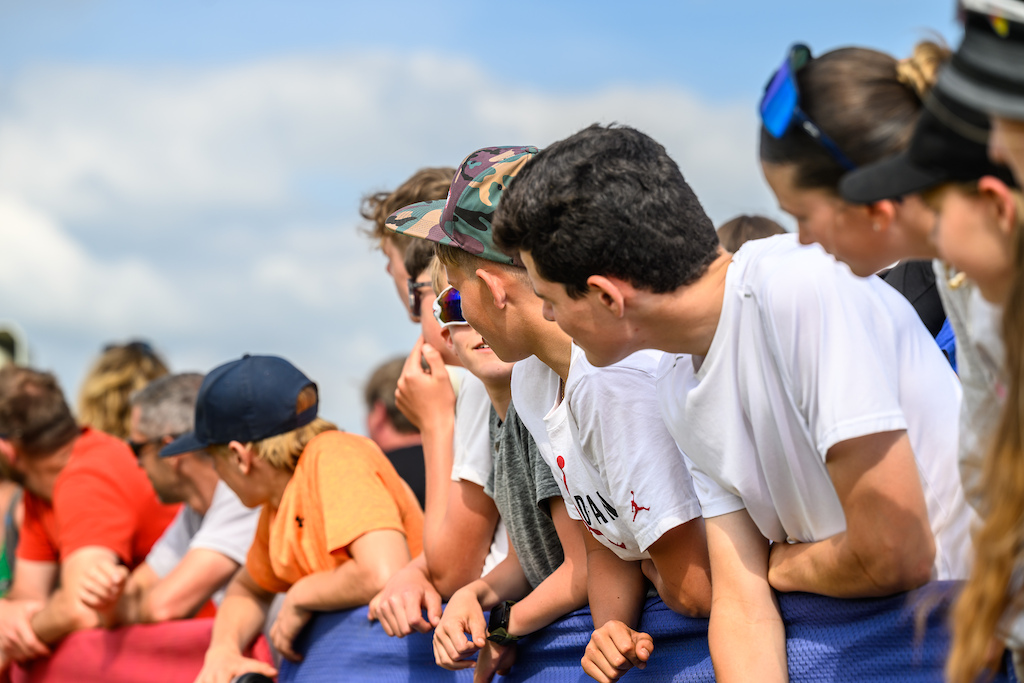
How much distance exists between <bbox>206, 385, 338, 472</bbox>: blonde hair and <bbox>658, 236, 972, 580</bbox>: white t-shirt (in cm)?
251

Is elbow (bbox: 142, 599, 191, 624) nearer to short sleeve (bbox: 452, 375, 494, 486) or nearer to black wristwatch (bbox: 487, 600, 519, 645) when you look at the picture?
short sleeve (bbox: 452, 375, 494, 486)

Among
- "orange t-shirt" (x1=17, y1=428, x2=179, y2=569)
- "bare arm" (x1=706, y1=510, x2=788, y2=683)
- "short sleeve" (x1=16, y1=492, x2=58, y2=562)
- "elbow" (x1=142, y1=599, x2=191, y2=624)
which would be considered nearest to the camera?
"bare arm" (x1=706, y1=510, x2=788, y2=683)

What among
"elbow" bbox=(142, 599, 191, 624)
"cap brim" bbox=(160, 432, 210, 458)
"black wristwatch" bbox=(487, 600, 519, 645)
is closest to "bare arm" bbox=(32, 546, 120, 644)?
"elbow" bbox=(142, 599, 191, 624)

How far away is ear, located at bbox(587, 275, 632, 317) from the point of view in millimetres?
→ 2256

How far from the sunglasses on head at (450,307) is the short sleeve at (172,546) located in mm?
2886

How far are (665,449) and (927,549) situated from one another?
69cm

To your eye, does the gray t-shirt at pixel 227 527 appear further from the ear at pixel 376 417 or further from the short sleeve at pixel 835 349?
the short sleeve at pixel 835 349

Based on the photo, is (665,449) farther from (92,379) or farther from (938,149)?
(92,379)

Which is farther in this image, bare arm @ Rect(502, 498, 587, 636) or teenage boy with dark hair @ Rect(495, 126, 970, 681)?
bare arm @ Rect(502, 498, 587, 636)

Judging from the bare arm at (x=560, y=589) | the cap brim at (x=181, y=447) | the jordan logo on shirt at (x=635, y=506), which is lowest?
the bare arm at (x=560, y=589)

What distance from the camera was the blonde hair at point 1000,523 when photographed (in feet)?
4.96

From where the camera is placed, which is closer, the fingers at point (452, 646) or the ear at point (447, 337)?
the fingers at point (452, 646)

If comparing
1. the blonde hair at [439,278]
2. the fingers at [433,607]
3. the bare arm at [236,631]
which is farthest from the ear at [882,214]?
the bare arm at [236,631]

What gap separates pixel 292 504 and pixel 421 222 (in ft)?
5.36
